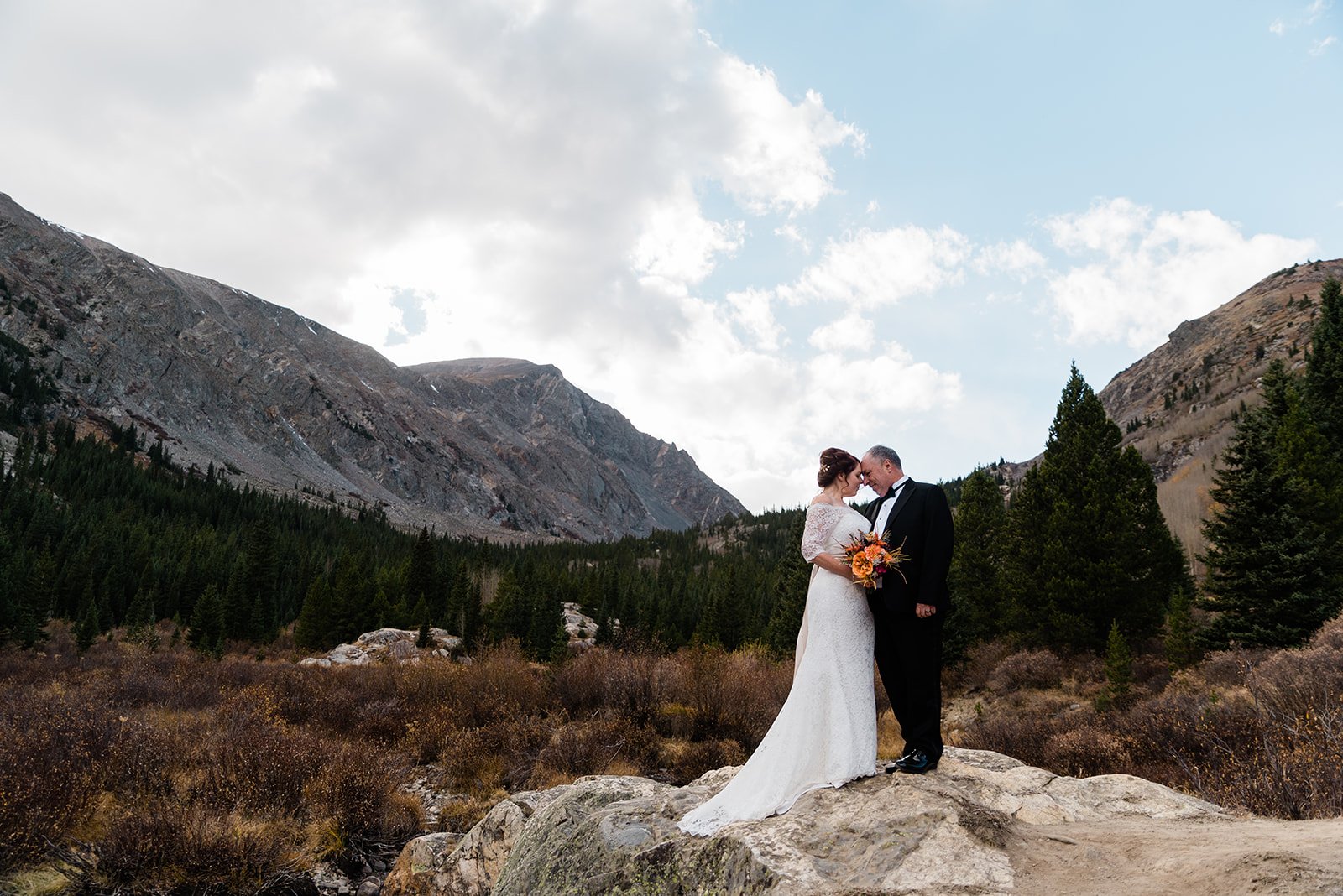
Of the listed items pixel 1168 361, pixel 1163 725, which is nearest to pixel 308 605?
pixel 1163 725

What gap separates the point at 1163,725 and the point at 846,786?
9419 millimetres

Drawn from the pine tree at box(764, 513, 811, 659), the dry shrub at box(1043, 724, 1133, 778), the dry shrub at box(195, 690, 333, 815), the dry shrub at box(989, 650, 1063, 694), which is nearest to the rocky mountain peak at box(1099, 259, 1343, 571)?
the dry shrub at box(989, 650, 1063, 694)

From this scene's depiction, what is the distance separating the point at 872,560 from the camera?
4.99 metres

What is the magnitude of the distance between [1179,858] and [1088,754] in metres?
8.99

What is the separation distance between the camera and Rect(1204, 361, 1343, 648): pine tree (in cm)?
1839

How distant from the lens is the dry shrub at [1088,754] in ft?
34.4

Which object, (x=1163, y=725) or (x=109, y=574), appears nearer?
(x=1163, y=725)

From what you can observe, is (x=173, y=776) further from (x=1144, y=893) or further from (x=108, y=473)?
(x=108, y=473)

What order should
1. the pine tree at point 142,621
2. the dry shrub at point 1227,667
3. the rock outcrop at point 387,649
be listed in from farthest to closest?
the pine tree at point 142,621 < the rock outcrop at point 387,649 < the dry shrub at point 1227,667

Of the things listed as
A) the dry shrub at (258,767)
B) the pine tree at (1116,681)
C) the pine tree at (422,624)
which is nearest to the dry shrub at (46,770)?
the dry shrub at (258,767)

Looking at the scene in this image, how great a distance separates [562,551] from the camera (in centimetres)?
13925

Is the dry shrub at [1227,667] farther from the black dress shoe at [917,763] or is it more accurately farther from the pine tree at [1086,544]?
the black dress shoe at [917,763]

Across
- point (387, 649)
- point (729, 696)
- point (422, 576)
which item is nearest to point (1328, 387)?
point (729, 696)

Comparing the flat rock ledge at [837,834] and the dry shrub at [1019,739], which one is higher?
the flat rock ledge at [837,834]
